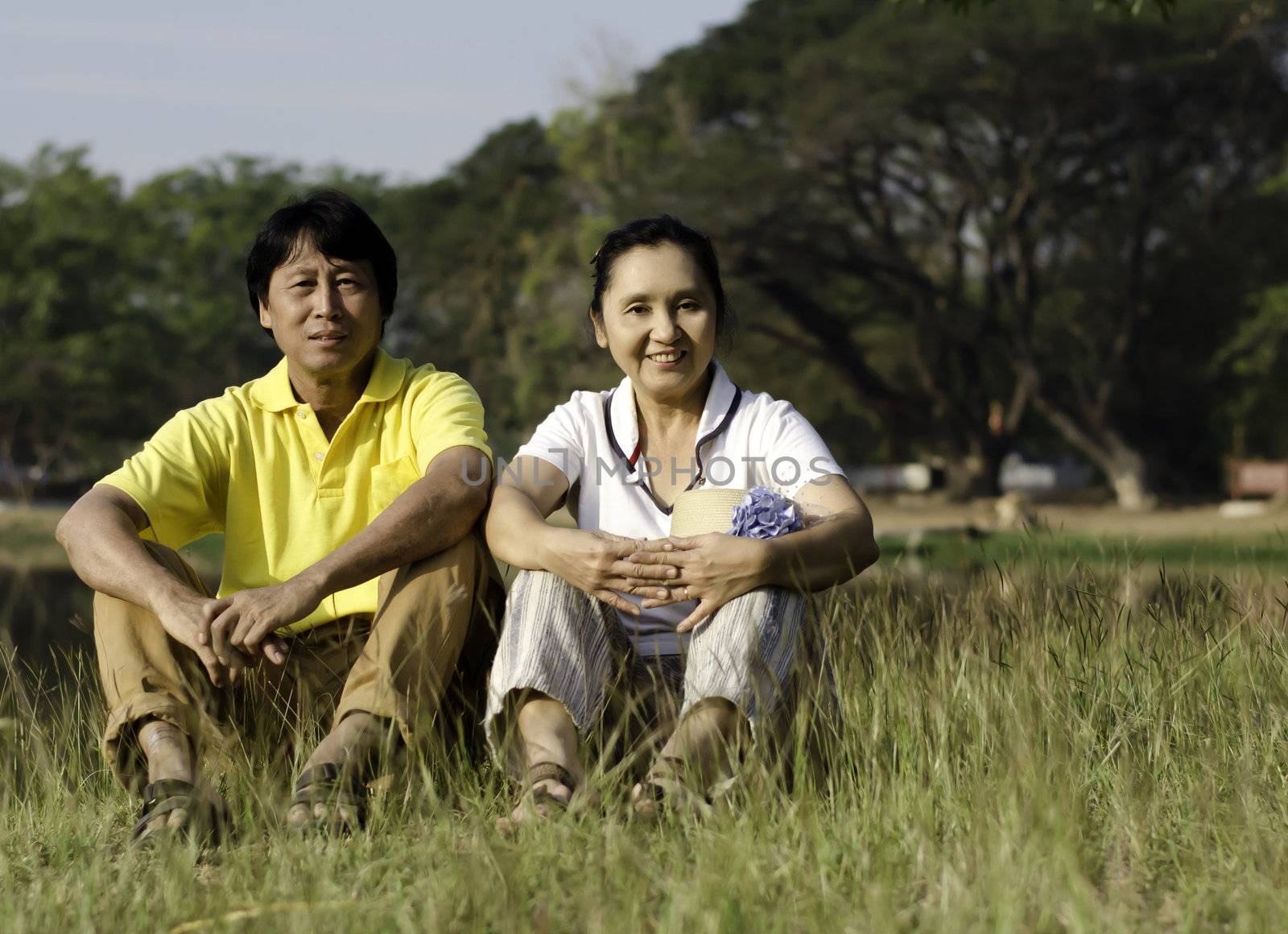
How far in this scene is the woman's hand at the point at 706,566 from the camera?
260 cm

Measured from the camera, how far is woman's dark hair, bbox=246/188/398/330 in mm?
3076

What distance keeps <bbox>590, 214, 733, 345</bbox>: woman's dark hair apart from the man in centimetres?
42

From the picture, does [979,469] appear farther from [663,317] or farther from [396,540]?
[396,540]

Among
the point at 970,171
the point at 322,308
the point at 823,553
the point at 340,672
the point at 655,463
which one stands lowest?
the point at 340,672

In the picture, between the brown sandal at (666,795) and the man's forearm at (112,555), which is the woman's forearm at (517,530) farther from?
the man's forearm at (112,555)

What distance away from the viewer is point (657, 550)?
2.68m

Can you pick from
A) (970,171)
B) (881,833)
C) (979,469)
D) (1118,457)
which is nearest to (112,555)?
(881,833)

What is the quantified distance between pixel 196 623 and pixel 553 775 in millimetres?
767

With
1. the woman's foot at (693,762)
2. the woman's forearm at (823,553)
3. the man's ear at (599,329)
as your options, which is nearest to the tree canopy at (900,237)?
the man's ear at (599,329)

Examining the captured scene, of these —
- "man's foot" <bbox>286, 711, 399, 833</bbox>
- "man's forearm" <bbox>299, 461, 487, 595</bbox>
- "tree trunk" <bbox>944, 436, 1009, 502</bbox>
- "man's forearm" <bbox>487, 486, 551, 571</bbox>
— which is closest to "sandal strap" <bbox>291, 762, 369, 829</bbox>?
"man's foot" <bbox>286, 711, 399, 833</bbox>

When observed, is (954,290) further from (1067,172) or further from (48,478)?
(48,478)

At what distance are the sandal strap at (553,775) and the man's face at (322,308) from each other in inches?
42.8

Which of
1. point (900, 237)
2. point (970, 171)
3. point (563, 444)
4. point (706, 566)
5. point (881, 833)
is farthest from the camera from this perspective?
point (900, 237)

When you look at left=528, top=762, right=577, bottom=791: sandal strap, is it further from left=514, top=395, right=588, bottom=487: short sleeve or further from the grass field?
left=514, top=395, right=588, bottom=487: short sleeve
